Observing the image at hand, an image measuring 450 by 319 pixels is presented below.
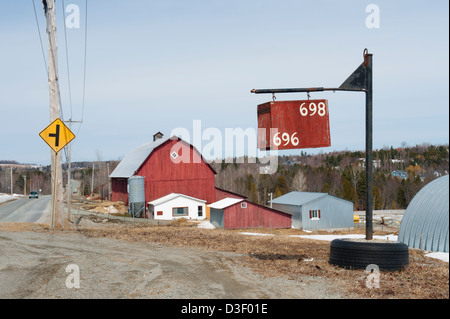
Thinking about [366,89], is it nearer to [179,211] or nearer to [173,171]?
[179,211]

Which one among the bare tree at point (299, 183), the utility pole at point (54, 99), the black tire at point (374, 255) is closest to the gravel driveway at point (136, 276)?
the black tire at point (374, 255)

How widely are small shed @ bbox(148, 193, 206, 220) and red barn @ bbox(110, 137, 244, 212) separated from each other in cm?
275

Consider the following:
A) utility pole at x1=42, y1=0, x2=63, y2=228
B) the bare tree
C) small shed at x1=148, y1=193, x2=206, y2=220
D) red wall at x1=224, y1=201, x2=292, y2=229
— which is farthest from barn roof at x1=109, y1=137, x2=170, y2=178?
the bare tree

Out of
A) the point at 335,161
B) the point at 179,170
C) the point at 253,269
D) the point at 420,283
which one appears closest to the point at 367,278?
the point at 420,283

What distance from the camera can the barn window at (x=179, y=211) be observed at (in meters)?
53.5

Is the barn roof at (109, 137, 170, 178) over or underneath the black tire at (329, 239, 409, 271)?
over

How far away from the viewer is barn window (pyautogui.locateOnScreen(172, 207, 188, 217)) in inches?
2106

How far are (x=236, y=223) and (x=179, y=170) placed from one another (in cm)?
1346

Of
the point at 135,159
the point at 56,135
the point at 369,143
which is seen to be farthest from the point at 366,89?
the point at 135,159

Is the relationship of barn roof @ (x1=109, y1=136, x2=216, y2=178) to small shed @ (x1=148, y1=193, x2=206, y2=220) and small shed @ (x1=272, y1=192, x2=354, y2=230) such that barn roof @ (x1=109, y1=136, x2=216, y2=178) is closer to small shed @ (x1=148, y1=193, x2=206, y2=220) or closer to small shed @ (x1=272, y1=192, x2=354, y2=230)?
small shed @ (x1=148, y1=193, x2=206, y2=220)

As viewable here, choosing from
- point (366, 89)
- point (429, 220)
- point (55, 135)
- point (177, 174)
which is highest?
point (366, 89)

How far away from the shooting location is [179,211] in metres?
53.8

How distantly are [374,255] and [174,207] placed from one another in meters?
44.5

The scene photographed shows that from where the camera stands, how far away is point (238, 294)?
8.09 meters
